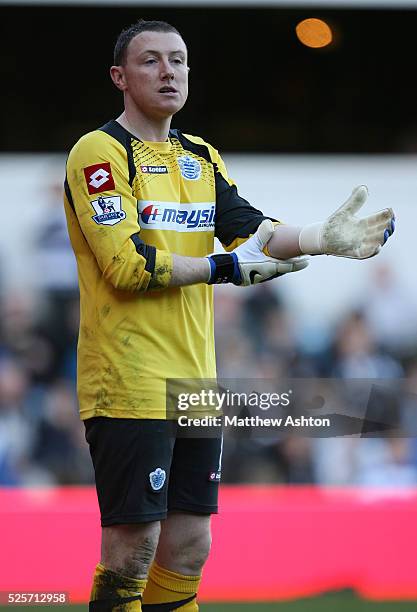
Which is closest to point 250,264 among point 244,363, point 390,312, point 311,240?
point 311,240

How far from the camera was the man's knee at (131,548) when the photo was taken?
129 inches

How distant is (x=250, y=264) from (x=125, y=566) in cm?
93

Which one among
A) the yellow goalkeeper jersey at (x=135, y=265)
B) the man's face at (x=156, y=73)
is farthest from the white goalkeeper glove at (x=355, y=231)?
the man's face at (x=156, y=73)

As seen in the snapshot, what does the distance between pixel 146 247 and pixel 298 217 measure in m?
4.82

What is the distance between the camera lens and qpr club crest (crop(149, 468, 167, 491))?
328 centimetres

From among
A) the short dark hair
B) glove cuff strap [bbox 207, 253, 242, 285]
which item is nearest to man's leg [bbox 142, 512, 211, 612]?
glove cuff strap [bbox 207, 253, 242, 285]

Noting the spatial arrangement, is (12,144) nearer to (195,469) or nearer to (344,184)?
(344,184)

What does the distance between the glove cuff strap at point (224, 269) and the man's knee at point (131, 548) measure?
2.39 feet

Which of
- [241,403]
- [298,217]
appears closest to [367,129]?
[298,217]

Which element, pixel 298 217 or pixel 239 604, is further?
pixel 298 217

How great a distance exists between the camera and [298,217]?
26.2ft

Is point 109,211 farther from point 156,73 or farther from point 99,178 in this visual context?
point 156,73

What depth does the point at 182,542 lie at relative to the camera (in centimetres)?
346

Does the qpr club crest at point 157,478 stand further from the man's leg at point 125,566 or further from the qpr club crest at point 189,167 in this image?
the qpr club crest at point 189,167
